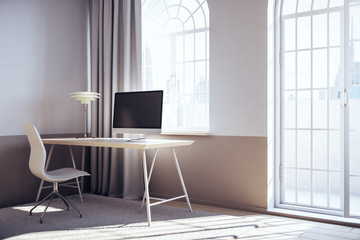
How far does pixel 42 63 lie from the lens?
398cm

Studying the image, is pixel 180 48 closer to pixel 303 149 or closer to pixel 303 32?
pixel 303 32

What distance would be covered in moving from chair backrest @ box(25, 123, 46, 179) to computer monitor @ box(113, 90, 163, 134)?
857 mm

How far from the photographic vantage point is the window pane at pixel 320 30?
3219mm

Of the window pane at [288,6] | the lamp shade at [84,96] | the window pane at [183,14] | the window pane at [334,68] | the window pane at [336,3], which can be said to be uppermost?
the window pane at [183,14]

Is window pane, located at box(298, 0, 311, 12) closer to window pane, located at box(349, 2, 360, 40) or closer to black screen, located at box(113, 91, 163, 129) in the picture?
window pane, located at box(349, 2, 360, 40)

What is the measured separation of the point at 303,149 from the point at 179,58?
65.2 inches

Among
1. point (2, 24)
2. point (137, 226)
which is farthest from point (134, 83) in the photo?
point (137, 226)

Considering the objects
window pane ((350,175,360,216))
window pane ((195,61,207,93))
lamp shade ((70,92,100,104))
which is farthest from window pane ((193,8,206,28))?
window pane ((350,175,360,216))

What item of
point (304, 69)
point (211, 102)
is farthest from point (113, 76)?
point (304, 69)

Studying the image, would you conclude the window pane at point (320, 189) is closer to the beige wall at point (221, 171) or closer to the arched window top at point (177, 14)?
the beige wall at point (221, 171)

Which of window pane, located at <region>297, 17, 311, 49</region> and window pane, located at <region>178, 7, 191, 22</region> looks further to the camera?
window pane, located at <region>178, 7, 191, 22</region>

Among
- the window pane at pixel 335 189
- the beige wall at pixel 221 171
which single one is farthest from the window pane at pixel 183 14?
the window pane at pixel 335 189

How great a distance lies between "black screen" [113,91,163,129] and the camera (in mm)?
3350

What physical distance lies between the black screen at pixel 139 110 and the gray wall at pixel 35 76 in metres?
0.86
